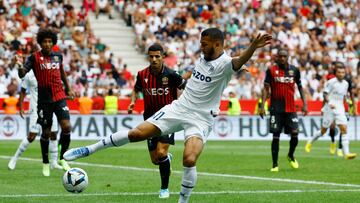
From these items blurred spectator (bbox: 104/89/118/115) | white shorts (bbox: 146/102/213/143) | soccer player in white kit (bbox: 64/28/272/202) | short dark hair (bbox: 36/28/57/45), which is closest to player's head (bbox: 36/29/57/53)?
short dark hair (bbox: 36/28/57/45)

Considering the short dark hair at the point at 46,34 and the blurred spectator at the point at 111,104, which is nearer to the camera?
the short dark hair at the point at 46,34

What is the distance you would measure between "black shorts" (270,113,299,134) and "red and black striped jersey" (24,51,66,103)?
200 inches

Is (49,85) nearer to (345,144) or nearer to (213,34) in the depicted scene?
(213,34)

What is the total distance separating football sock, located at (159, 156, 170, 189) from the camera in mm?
14469

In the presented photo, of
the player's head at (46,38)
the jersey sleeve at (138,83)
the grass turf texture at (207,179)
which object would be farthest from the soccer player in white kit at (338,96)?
the jersey sleeve at (138,83)

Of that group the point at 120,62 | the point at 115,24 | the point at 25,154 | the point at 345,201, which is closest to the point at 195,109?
the point at 345,201

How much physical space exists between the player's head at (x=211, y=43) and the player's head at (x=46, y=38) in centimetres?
596

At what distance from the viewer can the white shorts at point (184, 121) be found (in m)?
12.4

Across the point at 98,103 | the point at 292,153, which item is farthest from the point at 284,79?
the point at 98,103

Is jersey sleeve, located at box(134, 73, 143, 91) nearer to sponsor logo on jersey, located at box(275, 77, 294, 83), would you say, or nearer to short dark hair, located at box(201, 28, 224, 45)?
short dark hair, located at box(201, 28, 224, 45)

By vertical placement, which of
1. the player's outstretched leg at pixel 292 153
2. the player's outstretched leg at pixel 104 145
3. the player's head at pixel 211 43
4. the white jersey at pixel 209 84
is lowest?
the player's outstretched leg at pixel 292 153

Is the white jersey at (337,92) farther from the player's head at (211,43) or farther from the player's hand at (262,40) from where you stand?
the player's hand at (262,40)

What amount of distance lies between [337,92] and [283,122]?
503 centimetres

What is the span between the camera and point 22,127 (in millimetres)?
34406
